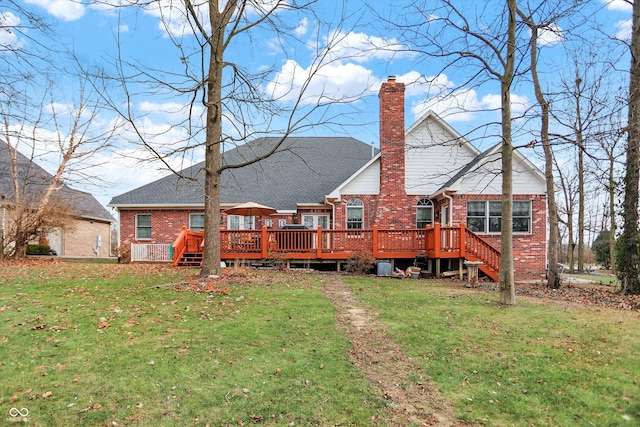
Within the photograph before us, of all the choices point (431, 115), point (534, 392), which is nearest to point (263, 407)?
point (534, 392)

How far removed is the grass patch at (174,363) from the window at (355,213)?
29.6ft

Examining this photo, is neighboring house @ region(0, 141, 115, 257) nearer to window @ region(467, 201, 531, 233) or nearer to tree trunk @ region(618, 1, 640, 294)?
window @ region(467, 201, 531, 233)

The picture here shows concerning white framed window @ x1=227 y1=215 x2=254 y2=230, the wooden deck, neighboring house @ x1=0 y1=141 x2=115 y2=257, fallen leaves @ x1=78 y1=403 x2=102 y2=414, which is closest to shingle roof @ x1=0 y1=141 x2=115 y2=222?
neighboring house @ x1=0 y1=141 x2=115 y2=257

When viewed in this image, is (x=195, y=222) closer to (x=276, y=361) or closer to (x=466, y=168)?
(x=466, y=168)

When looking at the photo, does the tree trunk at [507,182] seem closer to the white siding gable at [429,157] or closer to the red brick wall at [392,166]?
the red brick wall at [392,166]

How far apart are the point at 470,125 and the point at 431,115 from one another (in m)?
8.08

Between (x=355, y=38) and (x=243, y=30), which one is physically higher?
(x=243, y=30)

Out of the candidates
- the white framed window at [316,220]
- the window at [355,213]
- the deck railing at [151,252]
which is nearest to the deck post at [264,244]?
the window at [355,213]

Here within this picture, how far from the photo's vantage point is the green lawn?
354 cm

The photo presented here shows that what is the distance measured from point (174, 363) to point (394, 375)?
259 cm

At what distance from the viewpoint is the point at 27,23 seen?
642 cm

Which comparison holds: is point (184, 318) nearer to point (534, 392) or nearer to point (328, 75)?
point (534, 392)

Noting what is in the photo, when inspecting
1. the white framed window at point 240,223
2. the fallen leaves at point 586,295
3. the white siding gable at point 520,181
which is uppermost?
the white siding gable at point 520,181

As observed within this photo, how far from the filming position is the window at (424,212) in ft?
53.0
